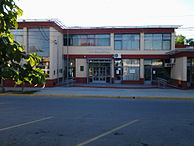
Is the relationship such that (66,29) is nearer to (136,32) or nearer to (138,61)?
(136,32)

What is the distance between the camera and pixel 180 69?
1753cm

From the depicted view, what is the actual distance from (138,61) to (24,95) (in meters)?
15.4

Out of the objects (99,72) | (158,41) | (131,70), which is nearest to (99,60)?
(99,72)

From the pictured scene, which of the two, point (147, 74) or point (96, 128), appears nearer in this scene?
point (96, 128)

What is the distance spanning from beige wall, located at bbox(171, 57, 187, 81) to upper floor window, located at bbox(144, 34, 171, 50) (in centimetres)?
355

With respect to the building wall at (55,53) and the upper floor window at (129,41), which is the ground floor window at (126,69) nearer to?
the upper floor window at (129,41)

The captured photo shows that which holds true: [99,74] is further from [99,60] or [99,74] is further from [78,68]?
[78,68]

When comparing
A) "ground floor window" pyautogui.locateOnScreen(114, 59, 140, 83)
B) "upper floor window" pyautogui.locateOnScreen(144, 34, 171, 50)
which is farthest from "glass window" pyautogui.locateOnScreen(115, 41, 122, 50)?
"upper floor window" pyautogui.locateOnScreen(144, 34, 171, 50)

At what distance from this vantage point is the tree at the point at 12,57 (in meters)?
2.00

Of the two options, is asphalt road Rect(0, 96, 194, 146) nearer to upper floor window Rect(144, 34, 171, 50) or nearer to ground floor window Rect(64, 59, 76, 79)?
ground floor window Rect(64, 59, 76, 79)

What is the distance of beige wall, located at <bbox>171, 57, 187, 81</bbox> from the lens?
54.7 feet

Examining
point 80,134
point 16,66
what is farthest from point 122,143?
point 16,66

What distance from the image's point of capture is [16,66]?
217 cm

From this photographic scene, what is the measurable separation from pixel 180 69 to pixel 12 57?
18.9 m
